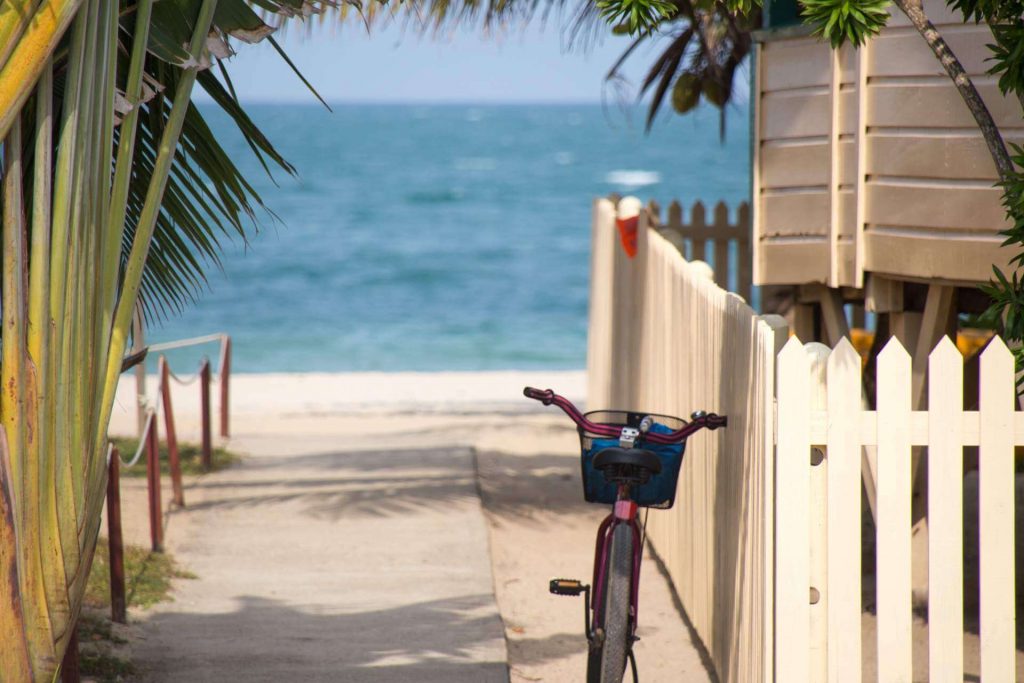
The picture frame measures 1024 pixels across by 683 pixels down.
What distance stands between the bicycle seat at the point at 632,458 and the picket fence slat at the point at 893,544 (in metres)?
0.75

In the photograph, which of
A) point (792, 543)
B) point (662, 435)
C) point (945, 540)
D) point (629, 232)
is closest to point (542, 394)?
point (662, 435)

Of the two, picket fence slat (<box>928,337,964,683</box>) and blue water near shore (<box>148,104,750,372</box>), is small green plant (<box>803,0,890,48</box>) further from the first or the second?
blue water near shore (<box>148,104,750,372</box>)

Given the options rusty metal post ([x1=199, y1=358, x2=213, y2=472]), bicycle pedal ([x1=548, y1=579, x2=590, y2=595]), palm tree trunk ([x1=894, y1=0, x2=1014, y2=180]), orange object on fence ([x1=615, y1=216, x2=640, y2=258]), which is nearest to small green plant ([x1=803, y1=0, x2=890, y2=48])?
palm tree trunk ([x1=894, y1=0, x2=1014, y2=180])

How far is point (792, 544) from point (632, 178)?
87870mm

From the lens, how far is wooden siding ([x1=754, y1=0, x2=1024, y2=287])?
224 inches

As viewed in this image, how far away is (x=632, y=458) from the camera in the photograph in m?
4.26

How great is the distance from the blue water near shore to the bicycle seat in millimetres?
1417

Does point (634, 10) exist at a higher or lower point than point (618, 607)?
higher

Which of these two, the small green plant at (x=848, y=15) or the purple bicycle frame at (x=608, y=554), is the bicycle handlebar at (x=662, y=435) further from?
the small green plant at (x=848, y=15)

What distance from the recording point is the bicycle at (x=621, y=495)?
14.0 feet

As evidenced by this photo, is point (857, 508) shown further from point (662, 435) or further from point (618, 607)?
point (618, 607)

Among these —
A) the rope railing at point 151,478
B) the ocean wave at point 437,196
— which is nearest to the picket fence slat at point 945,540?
the rope railing at point 151,478

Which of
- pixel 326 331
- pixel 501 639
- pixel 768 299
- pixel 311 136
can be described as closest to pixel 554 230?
pixel 326 331

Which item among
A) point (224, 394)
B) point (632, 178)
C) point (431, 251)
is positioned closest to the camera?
point (224, 394)
